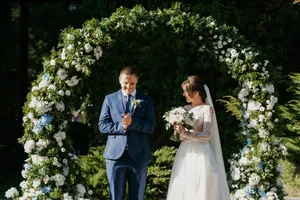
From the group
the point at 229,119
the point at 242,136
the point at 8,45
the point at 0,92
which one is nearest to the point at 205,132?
the point at 242,136

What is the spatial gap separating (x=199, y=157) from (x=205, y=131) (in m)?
0.33

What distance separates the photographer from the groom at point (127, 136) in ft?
22.3

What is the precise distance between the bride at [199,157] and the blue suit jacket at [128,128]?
435mm

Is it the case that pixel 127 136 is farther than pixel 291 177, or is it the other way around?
pixel 291 177

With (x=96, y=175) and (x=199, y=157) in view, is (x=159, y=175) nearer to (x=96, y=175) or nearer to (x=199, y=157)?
(x=96, y=175)

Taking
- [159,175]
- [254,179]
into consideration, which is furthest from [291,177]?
[254,179]

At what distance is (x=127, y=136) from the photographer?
22.5 ft

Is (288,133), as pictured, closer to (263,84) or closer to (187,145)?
(263,84)

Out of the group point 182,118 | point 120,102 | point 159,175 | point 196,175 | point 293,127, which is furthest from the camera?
point 293,127

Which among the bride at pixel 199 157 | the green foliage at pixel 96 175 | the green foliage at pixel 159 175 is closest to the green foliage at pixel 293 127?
the green foliage at pixel 159 175

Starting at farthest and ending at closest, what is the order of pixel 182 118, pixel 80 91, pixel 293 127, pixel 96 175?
pixel 293 127, pixel 96 175, pixel 80 91, pixel 182 118

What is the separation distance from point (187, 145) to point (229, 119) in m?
5.58

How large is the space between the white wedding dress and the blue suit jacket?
558 millimetres

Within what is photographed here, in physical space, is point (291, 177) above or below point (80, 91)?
below
